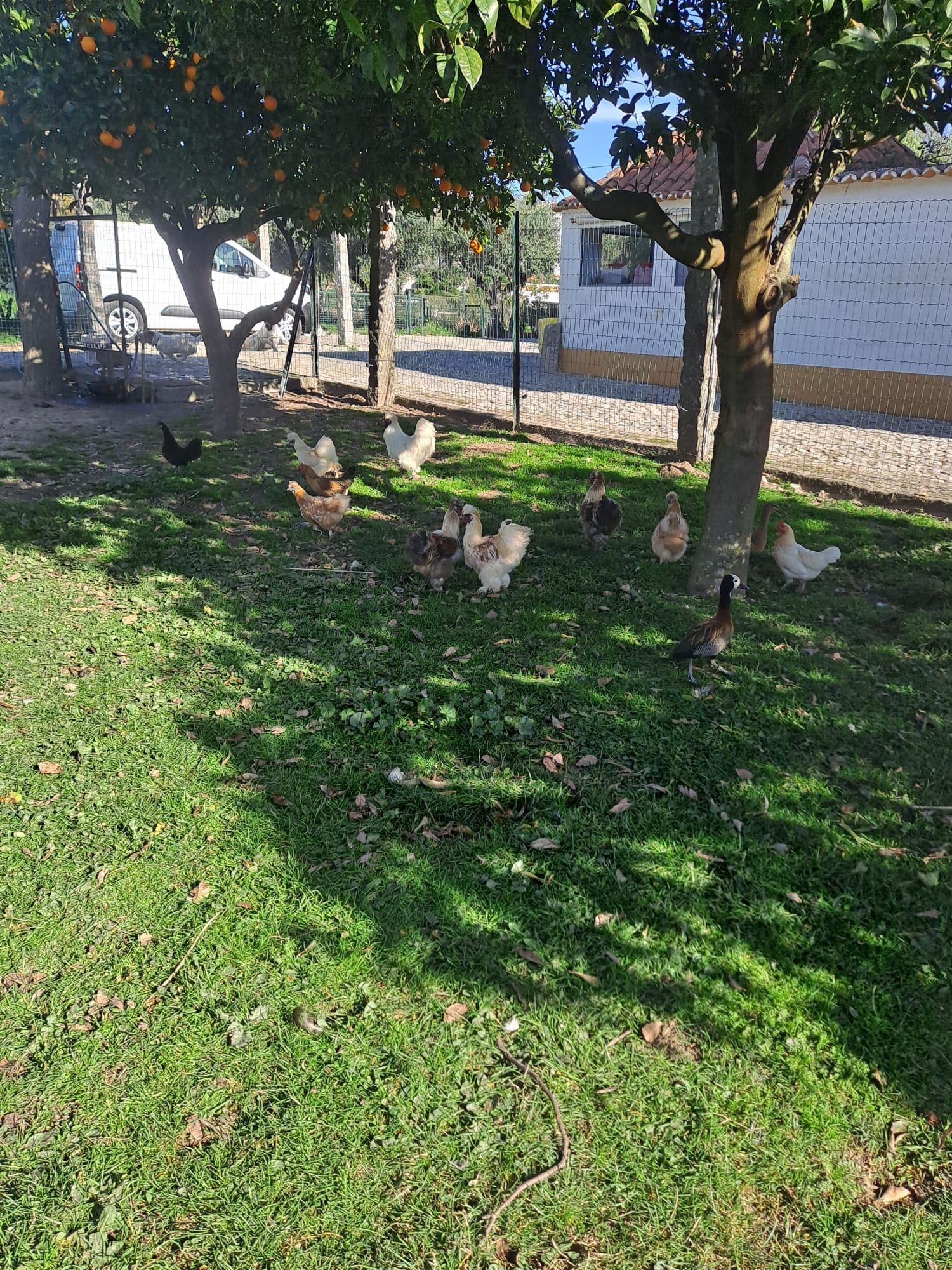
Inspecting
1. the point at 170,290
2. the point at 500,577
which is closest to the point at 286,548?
the point at 500,577

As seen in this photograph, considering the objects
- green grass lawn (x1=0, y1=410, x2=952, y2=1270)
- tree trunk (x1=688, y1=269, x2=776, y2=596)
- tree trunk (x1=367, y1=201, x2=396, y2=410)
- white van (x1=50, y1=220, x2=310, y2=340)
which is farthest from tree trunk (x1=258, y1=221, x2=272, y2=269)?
green grass lawn (x1=0, y1=410, x2=952, y2=1270)

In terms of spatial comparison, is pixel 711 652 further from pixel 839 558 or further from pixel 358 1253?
pixel 358 1253

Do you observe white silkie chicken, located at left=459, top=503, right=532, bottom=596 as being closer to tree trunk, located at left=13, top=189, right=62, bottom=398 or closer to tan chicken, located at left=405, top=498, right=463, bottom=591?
tan chicken, located at left=405, top=498, right=463, bottom=591

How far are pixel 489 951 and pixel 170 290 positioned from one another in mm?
20443

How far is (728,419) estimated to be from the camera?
5.55 metres

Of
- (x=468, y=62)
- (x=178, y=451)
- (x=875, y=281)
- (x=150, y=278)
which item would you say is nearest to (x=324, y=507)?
(x=178, y=451)

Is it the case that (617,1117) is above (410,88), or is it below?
below

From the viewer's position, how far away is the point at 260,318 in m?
10.0

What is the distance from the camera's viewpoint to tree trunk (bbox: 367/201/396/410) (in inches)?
466

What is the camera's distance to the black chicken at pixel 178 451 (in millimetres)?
8844

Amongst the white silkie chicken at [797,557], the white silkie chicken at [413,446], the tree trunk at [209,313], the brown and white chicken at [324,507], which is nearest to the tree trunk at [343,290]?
the tree trunk at [209,313]

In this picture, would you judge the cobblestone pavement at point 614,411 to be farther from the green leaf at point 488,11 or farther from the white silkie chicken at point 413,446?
the green leaf at point 488,11

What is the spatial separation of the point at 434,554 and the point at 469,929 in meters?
3.21

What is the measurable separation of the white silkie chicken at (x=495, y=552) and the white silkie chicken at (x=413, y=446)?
291cm
